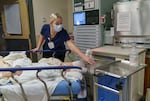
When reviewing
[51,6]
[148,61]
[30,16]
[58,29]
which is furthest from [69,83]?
[51,6]

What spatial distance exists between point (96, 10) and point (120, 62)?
1.07 m

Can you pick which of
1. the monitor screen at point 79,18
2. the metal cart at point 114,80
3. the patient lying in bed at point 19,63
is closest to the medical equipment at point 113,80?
the metal cart at point 114,80

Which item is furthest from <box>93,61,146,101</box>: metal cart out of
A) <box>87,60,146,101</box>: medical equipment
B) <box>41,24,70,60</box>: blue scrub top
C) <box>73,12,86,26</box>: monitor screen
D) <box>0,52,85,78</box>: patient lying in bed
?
<box>73,12,86,26</box>: monitor screen

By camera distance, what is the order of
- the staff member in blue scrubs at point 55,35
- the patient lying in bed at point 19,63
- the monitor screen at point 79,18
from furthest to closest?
the monitor screen at point 79,18, the staff member in blue scrubs at point 55,35, the patient lying in bed at point 19,63

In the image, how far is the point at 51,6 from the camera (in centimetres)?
386

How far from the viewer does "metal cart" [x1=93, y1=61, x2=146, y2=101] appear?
1407 mm

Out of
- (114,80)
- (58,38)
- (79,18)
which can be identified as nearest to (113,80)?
(114,80)

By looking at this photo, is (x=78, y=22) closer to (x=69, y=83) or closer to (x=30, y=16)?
(x=30, y=16)

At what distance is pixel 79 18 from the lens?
288cm

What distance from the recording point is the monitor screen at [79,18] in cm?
279

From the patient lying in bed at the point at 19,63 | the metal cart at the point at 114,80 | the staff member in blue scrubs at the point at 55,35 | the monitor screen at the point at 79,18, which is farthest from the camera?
the monitor screen at the point at 79,18

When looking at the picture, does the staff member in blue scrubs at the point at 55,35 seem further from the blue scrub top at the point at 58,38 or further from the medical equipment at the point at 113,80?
the medical equipment at the point at 113,80

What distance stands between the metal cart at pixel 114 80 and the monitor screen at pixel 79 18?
1.22 m

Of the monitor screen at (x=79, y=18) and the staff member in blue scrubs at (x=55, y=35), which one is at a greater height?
the monitor screen at (x=79, y=18)
